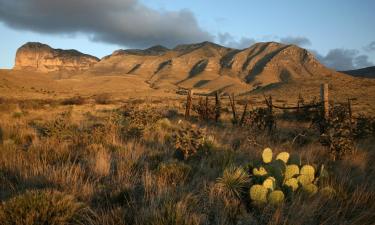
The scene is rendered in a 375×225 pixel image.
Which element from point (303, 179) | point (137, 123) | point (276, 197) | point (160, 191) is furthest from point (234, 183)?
point (137, 123)

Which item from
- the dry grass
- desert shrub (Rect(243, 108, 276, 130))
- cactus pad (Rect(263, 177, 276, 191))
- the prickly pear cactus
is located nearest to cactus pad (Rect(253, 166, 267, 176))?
the prickly pear cactus

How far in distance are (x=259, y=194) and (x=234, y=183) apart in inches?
23.2

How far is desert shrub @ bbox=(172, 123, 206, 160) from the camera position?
8.44 m

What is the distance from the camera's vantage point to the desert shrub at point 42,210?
4.01m

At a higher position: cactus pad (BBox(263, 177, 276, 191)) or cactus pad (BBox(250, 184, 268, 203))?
cactus pad (BBox(263, 177, 276, 191))

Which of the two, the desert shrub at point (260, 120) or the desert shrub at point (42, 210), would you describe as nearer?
the desert shrub at point (42, 210)

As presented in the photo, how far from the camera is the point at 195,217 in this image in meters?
4.08

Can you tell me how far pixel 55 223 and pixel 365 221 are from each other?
3887 millimetres

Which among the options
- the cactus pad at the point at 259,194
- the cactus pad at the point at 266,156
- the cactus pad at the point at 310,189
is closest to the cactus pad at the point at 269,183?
the cactus pad at the point at 259,194

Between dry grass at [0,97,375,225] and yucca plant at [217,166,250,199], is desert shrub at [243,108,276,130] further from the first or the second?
yucca plant at [217,166,250,199]

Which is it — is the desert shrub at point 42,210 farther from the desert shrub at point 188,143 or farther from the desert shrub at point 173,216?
the desert shrub at point 188,143

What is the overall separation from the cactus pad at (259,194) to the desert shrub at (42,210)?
224cm

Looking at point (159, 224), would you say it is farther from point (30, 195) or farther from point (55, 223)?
point (30, 195)

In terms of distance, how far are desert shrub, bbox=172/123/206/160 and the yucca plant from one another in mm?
2565
